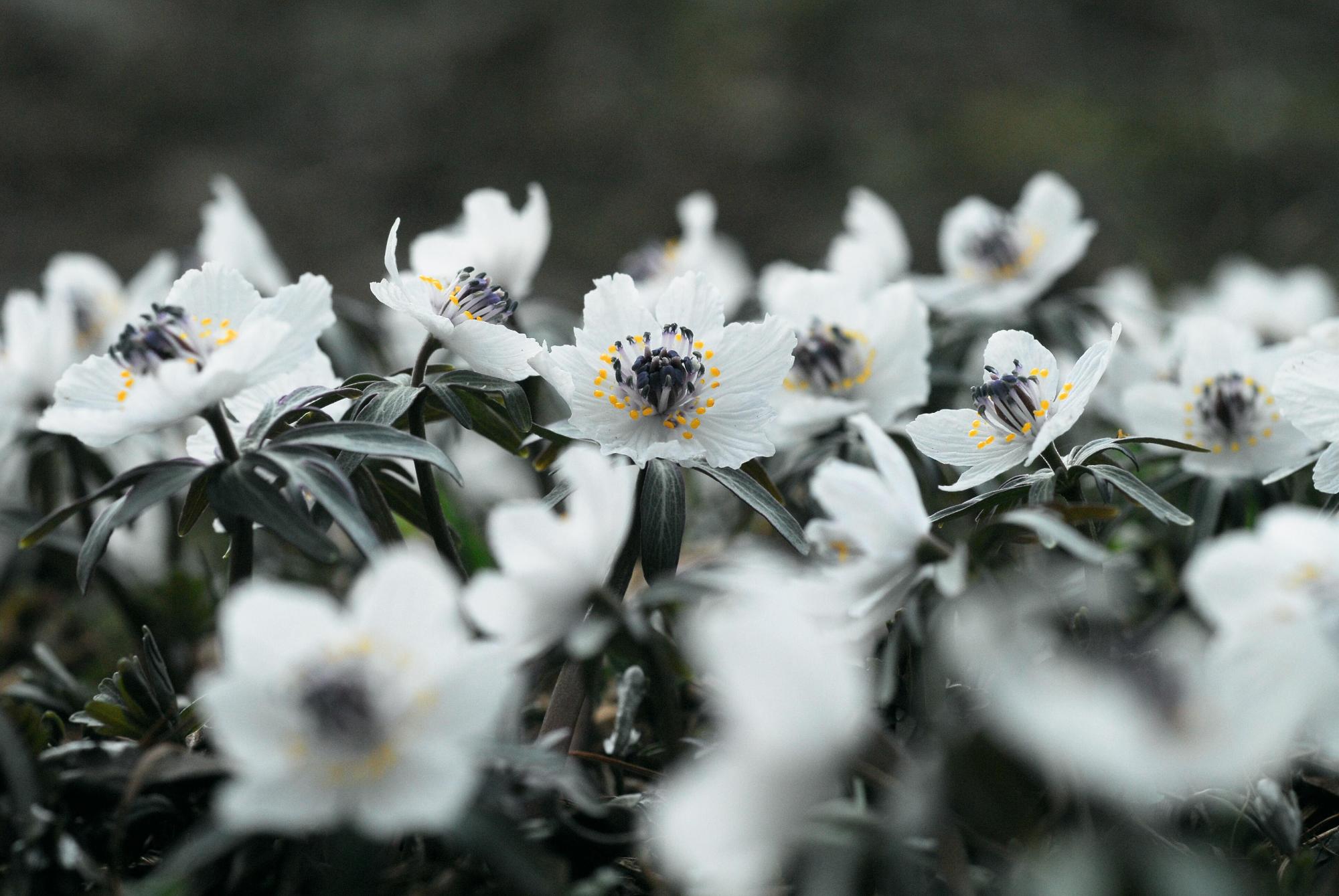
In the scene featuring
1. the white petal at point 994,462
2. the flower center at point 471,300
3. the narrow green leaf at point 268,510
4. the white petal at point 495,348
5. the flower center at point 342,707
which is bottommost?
the white petal at point 994,462

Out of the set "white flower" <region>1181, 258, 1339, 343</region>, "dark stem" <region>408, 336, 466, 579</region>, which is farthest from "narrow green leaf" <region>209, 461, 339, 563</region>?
"white flower" <region>1181, 258, 1339, 343</region>

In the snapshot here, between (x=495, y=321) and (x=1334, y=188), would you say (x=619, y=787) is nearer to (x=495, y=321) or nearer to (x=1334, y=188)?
(x=495, y=321)

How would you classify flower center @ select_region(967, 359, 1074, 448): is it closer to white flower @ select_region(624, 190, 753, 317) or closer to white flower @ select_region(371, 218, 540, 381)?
white flower @ select_region(371, 218, 540, 381)

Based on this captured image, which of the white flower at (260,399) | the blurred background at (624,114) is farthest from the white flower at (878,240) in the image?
the blurred background at (624,114)

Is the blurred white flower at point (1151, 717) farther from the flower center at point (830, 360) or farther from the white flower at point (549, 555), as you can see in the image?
the flower center at point (830, 360)

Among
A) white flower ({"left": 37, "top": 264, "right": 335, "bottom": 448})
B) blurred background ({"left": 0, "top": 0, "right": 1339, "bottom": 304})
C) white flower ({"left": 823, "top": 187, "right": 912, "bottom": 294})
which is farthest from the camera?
blurred background ({"left": 0, "top": 0, "right": 1339, "bottom": 304})

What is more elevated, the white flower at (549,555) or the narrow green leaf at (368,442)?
the narrow green leaf at (368,442)

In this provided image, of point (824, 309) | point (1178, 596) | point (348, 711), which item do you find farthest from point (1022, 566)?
point (348, 711)
